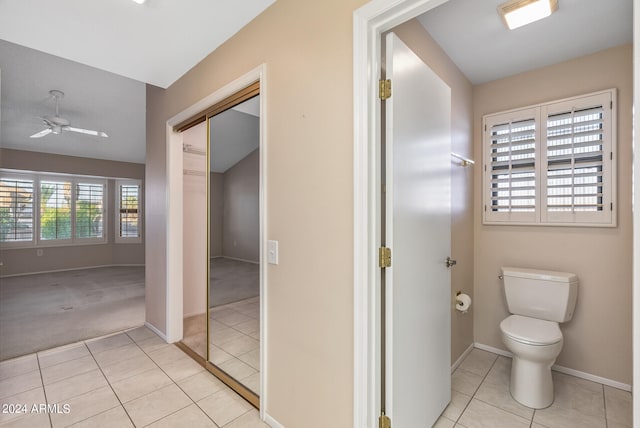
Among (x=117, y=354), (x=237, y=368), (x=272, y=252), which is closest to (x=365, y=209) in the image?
(x=272, y=252)

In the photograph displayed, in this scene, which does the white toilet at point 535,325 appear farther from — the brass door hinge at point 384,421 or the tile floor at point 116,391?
the tile floor at point 116,391

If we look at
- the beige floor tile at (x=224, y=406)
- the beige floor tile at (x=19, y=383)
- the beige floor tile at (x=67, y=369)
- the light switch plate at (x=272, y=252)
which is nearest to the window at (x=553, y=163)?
the light switch plate at (x=272, y=252)

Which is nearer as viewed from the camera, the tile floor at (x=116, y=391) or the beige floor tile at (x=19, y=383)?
the tile floor at (x=116, y=391)

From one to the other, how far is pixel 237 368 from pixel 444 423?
1.51m

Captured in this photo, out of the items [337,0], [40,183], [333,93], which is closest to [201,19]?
[337,0]

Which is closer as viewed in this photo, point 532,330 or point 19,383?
point 532,330

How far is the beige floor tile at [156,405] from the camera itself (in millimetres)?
1801

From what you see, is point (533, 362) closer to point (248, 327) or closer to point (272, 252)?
point (272, 252)

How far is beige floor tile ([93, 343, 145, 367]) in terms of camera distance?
2496mm

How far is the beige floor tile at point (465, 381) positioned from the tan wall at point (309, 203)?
3.89 feet

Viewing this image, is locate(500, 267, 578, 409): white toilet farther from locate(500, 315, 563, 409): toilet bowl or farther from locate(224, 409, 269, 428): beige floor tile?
locate(224, 409, 269, 428): beige floor tile

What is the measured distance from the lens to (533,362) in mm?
1895

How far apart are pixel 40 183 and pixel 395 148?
7758 mm

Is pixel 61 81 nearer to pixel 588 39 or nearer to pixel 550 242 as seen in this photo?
pixel 588 39
